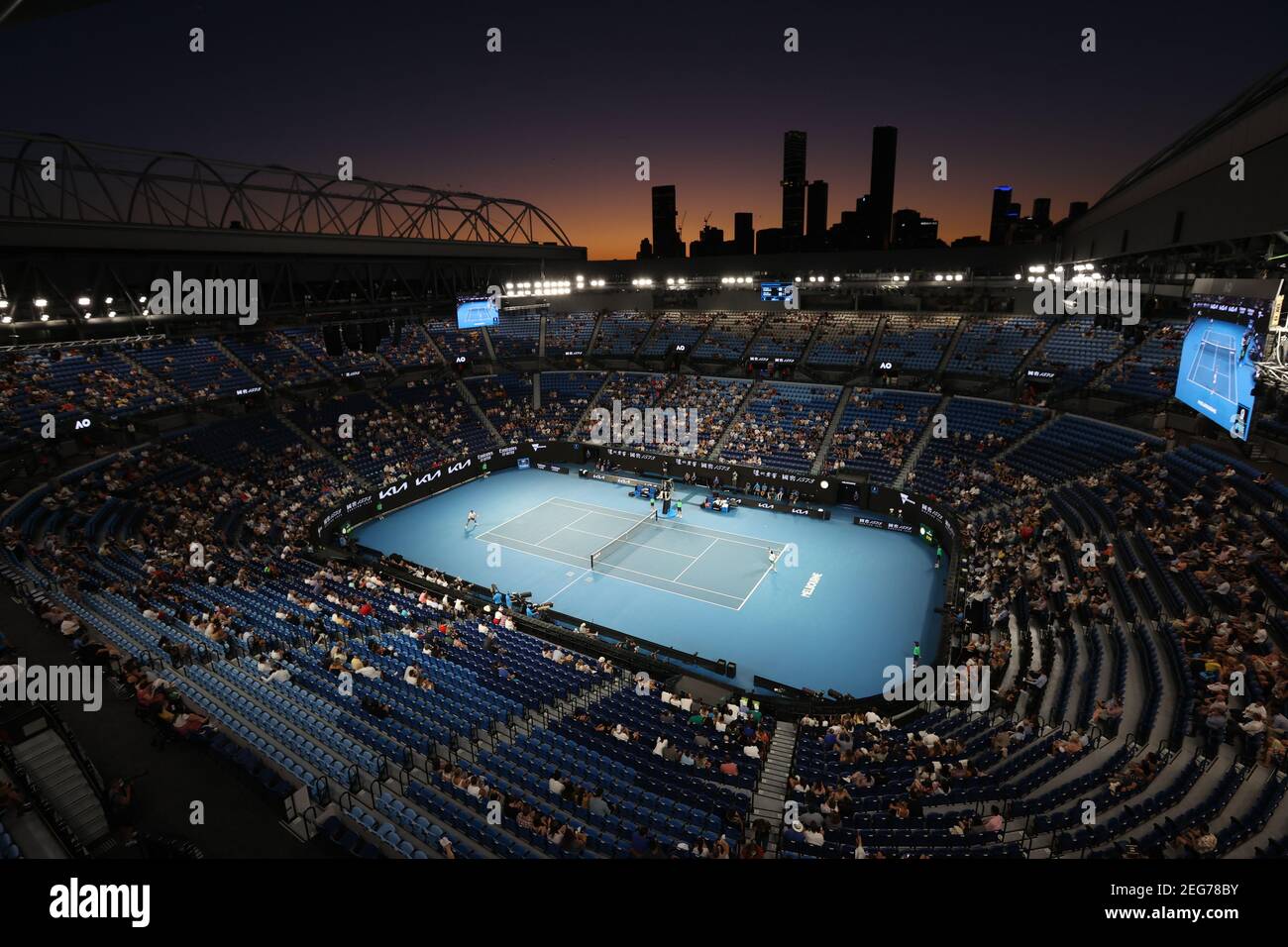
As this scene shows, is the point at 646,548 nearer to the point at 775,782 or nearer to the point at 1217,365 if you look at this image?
the point at 775,782

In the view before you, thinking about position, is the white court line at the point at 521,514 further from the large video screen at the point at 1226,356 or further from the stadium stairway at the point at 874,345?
the large video screen at the point at 1226,356

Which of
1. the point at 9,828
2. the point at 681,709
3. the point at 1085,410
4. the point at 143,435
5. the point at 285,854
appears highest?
the point at 1085,410

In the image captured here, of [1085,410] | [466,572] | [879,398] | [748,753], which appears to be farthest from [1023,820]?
[879,398]

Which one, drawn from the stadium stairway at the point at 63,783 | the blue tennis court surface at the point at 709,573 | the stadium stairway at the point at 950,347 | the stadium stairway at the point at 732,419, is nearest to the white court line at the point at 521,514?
the blue tennis court surface at the point at 709,573

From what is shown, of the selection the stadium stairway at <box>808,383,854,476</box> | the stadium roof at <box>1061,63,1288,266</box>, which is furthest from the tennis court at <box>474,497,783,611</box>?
the stadium roof at <box>1061,63,1288,266</box>

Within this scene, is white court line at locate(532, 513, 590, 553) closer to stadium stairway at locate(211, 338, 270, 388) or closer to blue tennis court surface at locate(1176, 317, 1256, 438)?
stadium stairway at locate(211, 338, 270, 388)

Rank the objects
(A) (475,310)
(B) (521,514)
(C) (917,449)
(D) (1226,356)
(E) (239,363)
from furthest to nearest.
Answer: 1. (E) (239,363)
2. (C) (917,449)
3. (B) (521,514)
4. (A) (475,310)
5. (D) (1226,356)

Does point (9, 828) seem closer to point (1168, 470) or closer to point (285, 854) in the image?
point (285, 854)

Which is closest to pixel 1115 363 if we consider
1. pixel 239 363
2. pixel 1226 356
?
pixel 1226 356
